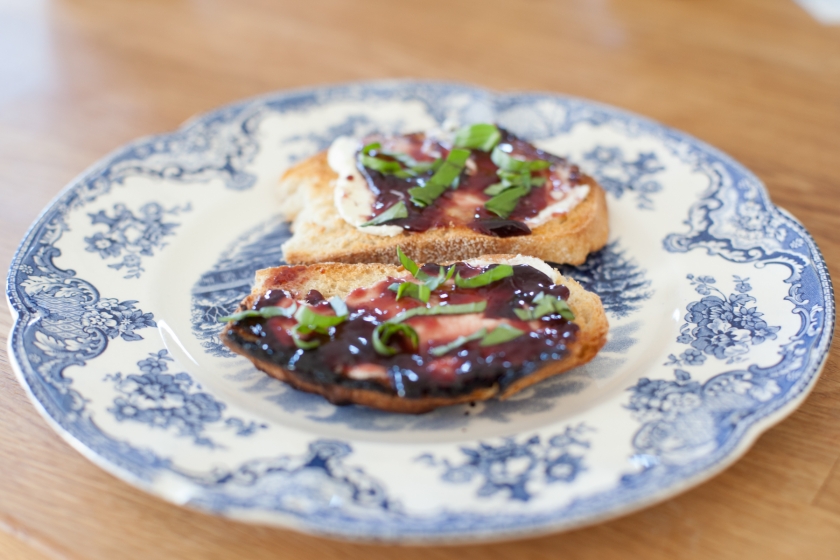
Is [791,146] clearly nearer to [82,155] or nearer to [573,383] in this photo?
[573,383]

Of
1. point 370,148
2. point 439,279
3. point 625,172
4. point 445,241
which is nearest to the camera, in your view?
point 439,279

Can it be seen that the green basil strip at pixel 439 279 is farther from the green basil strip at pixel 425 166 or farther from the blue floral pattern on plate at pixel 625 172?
the blue floral pattern on plate at pixel 625 172

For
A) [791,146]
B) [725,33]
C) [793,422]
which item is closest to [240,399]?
[793,422]

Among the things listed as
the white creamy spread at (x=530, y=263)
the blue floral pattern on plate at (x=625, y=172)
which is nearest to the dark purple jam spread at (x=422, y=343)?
the white creamy spread at (x=530, y=263)

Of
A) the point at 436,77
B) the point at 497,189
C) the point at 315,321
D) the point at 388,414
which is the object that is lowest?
the point at 388,414

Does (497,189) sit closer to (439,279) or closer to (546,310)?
(439,279)

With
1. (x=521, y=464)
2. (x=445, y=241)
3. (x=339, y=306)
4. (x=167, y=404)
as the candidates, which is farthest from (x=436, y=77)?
A: (x=521, y=464)
